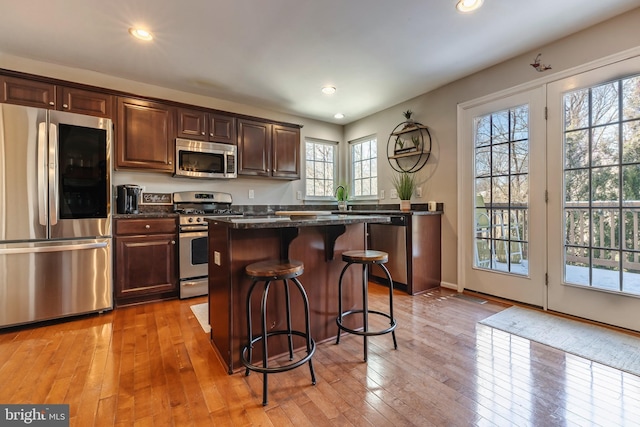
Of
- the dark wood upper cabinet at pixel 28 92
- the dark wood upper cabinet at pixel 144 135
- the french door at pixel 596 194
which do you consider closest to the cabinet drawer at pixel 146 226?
the dark wood upper cabinet at pixel 144 135

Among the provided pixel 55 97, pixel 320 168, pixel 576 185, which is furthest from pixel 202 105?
pixel 576 185

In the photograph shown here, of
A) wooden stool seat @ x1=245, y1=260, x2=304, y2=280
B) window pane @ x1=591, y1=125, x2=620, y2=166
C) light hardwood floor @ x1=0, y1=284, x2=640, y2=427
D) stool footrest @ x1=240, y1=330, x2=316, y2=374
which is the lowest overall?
light hardwood floor @ x1=0, y1=284, x2=640, y2=427

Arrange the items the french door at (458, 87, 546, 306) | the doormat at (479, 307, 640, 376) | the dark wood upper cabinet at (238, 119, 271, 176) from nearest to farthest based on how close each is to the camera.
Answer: the doormat at (479, 307, 640, 376), the french door at (458, 87, 546, 306), the dark wood upper cabinet at (238, 119, 271, 176)

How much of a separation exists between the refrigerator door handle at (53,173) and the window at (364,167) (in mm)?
3778

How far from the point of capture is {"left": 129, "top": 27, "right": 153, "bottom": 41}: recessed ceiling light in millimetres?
2377

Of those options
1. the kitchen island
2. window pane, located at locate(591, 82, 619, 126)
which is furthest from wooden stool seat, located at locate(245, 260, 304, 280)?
window pane, located at locate(591, 82, 619, 126)

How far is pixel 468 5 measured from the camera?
2066 millimetres

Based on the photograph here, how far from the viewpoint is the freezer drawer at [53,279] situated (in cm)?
236

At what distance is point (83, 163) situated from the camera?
2.62 metres

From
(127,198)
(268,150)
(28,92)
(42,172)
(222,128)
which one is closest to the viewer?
(42,172)

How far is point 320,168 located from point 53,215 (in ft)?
11.3

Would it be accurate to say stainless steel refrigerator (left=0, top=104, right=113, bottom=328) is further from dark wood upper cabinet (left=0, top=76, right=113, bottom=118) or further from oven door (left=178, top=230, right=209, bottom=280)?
oven door (left=178, top=230, right=209, bottom=280)

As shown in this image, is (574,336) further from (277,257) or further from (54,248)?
(54,248)

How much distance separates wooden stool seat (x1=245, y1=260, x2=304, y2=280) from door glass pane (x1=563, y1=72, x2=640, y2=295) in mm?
2495
